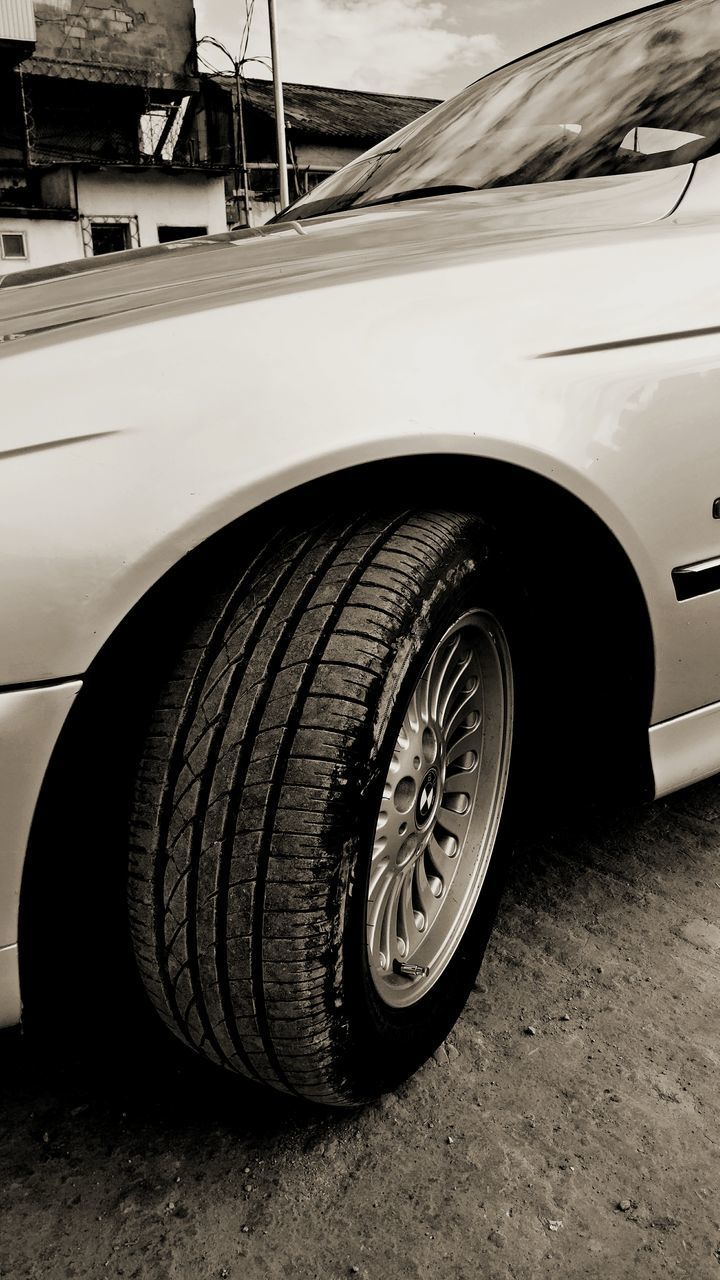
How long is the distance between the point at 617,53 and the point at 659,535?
1.38 m

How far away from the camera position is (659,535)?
1304 millimetres

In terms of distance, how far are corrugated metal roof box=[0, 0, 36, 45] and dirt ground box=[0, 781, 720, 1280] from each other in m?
20.3

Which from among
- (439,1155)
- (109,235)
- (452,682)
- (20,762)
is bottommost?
(439,1155)

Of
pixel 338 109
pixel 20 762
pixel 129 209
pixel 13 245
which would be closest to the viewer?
pixel 20 762

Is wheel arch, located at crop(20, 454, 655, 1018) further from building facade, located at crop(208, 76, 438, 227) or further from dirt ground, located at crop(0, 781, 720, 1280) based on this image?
building facade, located at crop(208, 76, 438, 227)

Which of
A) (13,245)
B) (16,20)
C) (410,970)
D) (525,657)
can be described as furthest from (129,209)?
(410,970)

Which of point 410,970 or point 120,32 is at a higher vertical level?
point 120,32

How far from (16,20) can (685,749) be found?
2043 cm

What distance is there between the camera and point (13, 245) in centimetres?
1714

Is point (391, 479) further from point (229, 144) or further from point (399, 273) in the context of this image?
point (229, 144)

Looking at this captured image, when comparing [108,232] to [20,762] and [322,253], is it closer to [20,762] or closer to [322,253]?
[322,253]

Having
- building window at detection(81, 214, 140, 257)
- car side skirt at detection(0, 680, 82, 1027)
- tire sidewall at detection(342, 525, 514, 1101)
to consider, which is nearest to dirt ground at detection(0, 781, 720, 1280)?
tire sidewall at detection(342, 525, 514, 1101)

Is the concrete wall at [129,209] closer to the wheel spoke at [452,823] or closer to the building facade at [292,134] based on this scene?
the building facade at [292,134]

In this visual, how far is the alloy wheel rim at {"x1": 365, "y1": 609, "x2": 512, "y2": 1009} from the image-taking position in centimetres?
124
